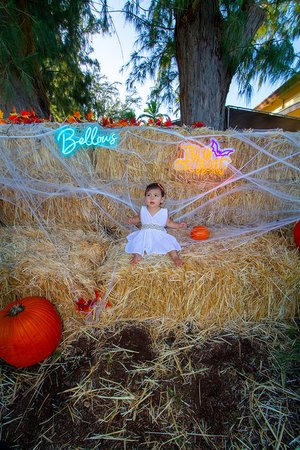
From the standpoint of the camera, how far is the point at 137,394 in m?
1.37

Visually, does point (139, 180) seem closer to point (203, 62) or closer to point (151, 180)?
point (151, 180)

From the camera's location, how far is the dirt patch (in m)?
1.18

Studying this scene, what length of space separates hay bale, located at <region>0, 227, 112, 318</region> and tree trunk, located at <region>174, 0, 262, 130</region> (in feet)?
11.6

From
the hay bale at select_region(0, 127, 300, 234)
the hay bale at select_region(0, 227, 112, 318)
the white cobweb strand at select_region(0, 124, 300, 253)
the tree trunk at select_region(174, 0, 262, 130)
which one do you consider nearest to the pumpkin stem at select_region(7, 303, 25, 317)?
the hay bale at select_region(0, 227, 112, 318)

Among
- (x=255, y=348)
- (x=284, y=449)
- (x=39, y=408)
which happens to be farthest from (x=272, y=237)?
(x=39, y=408)

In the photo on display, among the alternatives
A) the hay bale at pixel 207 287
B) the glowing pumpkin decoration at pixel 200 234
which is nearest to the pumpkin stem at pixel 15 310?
the hay bale at pixel 207 287

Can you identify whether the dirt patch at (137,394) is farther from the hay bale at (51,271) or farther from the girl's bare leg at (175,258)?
the girl's bare leg at (175,258)

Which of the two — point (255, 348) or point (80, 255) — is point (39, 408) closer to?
point (80, 255)

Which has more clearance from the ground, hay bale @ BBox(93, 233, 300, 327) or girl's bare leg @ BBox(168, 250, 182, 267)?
girl's bare leg @ BBox(168, 250, 182, 267)

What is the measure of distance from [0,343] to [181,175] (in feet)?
7.53

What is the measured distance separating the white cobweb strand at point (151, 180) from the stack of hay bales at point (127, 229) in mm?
12

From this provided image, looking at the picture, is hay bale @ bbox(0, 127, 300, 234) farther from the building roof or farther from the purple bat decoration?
the building roof

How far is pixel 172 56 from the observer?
522cm

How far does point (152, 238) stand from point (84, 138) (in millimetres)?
1405
